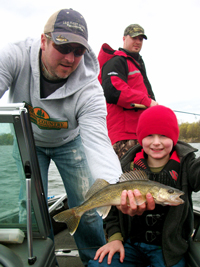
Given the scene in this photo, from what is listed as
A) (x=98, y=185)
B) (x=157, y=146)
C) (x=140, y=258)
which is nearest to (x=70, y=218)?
(x=98, y=185)

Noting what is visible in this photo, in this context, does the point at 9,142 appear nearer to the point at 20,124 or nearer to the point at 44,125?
the point at 20,124

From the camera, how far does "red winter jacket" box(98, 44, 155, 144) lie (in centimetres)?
344

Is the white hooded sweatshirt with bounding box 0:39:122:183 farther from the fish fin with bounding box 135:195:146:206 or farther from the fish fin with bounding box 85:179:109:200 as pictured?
the fish fin with bounding box 135:195:146:206

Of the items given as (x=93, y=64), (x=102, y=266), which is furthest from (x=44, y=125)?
(x=102, y=266)

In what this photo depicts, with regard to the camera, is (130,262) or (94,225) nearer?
(130,262)

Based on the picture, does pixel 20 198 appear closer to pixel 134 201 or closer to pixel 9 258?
pixel 9 258

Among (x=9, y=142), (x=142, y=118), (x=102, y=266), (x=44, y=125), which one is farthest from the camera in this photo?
(x=44, y=125)

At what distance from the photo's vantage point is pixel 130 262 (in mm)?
1994

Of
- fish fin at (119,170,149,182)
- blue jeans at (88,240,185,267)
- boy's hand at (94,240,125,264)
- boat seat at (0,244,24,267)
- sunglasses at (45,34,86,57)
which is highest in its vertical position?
sunglasses at (45,34,86,57)

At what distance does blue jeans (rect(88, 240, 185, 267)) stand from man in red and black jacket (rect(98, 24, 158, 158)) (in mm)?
1462

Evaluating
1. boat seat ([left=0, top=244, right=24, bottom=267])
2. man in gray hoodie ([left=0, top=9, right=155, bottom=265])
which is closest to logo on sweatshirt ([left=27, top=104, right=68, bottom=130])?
man in gray hoodie ([left=0, top=9, right=155, bottom=265])

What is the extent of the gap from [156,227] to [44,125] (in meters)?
1.51

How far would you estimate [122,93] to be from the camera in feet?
11.2

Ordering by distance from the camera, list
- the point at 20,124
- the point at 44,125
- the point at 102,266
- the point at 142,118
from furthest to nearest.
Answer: the point at 44,125, the point at 142,118, the point at 102,266, the point at 20,124
